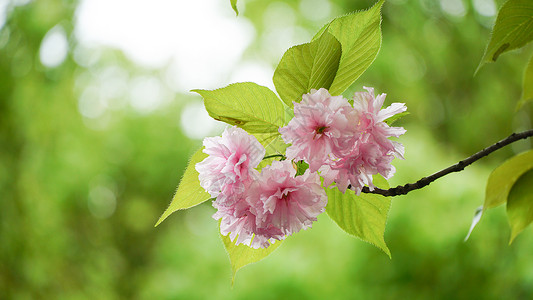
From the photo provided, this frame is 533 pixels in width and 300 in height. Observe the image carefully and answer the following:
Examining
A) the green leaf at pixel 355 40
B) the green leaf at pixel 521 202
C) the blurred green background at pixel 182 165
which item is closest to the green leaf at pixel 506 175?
the green leaf at pixel 521 202

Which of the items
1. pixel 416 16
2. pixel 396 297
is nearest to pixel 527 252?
pixel 396 297

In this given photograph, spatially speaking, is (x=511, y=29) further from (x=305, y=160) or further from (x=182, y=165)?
(x=182, y=165)

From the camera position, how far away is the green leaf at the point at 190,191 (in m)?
0.30

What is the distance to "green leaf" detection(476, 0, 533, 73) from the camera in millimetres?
291

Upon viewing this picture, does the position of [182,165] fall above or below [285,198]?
below

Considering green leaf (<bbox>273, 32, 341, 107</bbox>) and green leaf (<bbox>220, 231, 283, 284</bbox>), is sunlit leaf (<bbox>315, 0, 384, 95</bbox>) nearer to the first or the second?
green leaf (<bbox>273, 32, 341, 107</bbox>)

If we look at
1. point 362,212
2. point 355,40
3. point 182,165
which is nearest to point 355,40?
point 355,40

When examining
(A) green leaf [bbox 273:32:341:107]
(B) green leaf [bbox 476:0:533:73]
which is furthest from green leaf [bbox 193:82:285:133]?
(B) green leaf [bbox 476:0:533:73]

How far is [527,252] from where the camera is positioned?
1886 millimetres

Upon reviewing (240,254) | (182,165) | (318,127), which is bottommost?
(182,165)

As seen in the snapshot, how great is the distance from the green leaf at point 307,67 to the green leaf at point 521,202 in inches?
5.6

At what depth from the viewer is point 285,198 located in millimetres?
268

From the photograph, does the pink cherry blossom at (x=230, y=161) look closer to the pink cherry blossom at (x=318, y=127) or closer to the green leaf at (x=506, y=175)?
the pink cherry blossom at (x=318, y=127)

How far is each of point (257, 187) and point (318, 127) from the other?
5 cm
